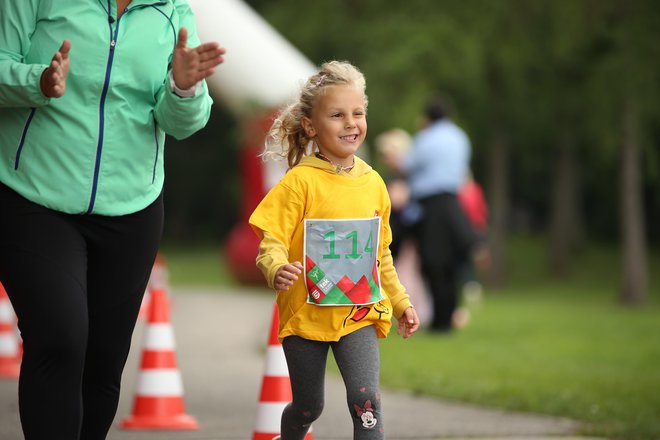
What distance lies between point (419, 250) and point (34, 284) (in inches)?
324

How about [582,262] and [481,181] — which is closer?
[582,262]

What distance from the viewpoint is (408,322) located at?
4.57 m

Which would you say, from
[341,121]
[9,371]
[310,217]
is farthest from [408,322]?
[9,371]

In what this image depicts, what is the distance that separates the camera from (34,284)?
395cm

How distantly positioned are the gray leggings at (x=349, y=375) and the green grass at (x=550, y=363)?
2.22 meters

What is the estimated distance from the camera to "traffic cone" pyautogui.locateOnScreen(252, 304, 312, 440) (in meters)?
5.41

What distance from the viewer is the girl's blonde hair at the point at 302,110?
4582mm

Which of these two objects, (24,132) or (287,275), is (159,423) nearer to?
(287,275)

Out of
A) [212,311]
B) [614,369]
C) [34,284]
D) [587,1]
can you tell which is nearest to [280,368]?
[34,284]

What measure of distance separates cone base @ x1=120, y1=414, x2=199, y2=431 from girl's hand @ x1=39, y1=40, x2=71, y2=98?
2778 mm

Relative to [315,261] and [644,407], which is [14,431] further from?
[644,407]

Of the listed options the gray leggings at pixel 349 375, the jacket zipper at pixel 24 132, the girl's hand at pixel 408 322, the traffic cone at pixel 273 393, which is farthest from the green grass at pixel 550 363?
the jacket zipper at pixel 24 132

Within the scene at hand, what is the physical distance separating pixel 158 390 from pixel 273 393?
1131mm

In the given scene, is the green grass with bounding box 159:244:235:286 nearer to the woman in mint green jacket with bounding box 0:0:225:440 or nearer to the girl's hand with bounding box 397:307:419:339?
the girl's hand with bounding box 397:307:419:339
